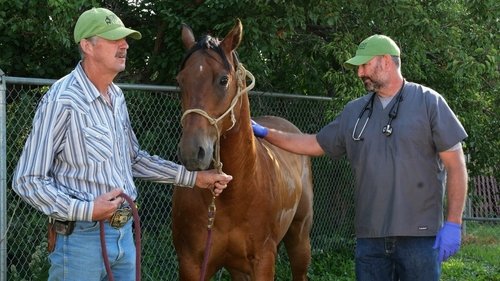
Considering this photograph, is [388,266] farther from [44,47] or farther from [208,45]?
[44,47]

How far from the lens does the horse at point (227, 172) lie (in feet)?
13.3

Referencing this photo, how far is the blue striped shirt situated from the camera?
3195mm

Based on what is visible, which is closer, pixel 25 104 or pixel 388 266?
pixel 388 266

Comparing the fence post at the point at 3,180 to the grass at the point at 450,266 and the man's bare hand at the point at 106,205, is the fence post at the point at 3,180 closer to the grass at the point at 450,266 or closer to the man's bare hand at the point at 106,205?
the man's bare hand at the point at 106,205

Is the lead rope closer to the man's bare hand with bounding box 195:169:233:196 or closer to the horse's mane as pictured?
the man's bare hand with bounding box 195:169:233:196

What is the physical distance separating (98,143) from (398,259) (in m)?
1.88

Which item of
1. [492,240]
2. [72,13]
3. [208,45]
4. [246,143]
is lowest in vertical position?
[492,240]

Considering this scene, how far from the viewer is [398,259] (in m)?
4.23

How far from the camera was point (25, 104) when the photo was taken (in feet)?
17.9

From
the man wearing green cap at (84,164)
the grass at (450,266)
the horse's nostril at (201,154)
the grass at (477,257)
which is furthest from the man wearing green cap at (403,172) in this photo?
the grass at (477,257)

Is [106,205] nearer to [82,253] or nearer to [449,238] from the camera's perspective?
[82,253]

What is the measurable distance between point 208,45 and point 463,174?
5.25ft

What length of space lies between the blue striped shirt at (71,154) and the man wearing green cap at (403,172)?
58.7 inches

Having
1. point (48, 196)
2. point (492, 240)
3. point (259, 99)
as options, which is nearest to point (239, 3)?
point (259, 99)
